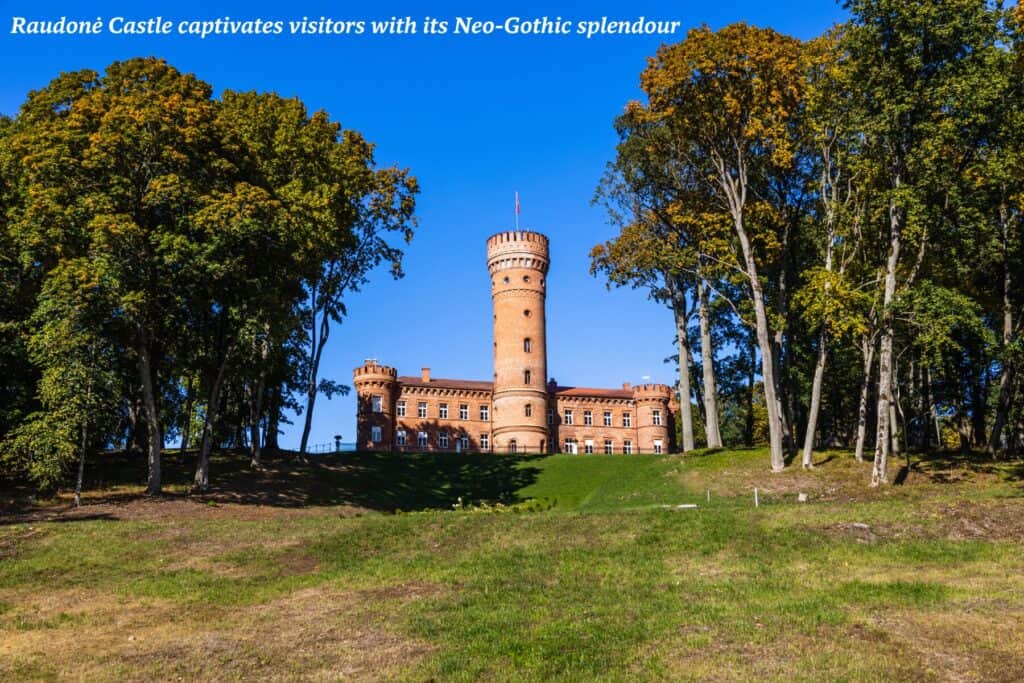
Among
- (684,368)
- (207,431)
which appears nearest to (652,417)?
(684,368)

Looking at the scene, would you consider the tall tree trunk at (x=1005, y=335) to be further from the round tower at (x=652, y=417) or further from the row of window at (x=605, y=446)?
the round tower at (x=652, y=417)

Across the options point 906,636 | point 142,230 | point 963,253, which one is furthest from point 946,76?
point 142,230

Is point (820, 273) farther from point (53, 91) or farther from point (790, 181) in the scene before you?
point (53, 91)

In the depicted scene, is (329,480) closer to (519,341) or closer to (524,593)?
(524,593)

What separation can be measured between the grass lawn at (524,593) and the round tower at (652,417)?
5219 cm

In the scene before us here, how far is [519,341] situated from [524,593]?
180ft

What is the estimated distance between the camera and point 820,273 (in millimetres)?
31547

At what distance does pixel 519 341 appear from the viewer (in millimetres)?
71500

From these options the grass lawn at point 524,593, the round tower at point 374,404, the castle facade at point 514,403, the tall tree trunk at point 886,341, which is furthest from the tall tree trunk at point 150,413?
the round tower at point 374,404

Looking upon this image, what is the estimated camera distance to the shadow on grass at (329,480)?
3203cm

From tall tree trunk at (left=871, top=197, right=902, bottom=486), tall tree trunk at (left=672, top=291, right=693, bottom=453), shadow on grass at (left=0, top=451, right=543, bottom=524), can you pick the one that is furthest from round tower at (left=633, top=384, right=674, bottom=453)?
tall tree trunk at (left=871, top=197, right=902, bottom=486)

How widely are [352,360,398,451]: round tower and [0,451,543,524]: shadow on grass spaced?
22.8m

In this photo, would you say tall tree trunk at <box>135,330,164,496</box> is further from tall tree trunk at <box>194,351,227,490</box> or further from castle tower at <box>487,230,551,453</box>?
castle tower at <box>487,230,551,453</box>

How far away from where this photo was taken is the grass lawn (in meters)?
13.1
